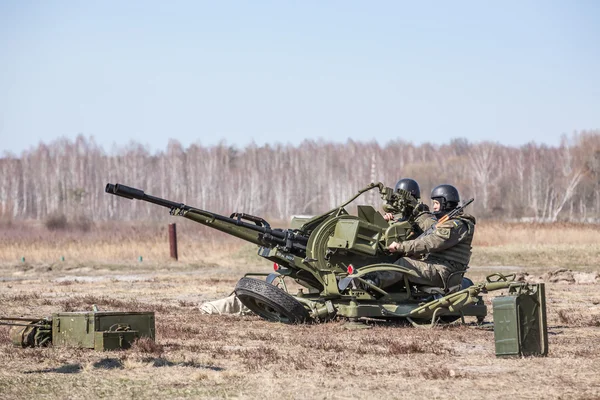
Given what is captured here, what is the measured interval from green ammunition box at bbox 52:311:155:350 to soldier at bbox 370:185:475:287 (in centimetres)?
379

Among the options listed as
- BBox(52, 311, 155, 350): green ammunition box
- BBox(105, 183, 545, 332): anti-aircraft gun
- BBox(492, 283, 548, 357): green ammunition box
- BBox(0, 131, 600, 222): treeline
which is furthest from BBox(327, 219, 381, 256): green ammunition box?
BBox(0, 131, 600, 222): treeline

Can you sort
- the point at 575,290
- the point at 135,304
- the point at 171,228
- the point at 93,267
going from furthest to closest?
the point at 171,228 < the point at 93,267 < the point at 575,290 < the point at 135,304

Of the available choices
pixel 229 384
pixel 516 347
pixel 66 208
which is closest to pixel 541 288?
pixel 516 347

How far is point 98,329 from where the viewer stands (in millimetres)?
11164

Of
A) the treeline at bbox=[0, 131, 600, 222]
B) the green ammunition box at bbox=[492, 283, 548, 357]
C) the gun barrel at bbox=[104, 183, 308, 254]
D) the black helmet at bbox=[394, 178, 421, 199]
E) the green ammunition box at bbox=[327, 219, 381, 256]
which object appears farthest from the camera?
the treeline at bbox=[0, 131, 600, 222]

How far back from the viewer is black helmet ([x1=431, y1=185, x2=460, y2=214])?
14414 millimetres

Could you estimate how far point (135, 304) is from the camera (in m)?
18.0

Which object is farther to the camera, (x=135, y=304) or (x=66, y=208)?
(x=66, y=208)

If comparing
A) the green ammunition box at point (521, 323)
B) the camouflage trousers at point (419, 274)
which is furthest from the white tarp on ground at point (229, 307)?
the green ammunition box at point (521, 323)

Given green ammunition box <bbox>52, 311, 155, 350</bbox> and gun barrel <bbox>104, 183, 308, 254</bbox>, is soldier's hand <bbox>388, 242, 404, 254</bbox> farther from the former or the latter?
green ammunition box <bbox>52, 311, 155, 350</bbox>

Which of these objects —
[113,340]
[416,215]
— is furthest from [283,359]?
[416,215]

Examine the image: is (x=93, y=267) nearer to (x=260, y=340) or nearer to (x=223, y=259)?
(x=223, y=259)

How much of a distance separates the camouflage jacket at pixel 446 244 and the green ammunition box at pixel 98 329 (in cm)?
402

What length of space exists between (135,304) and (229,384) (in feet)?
29.9
